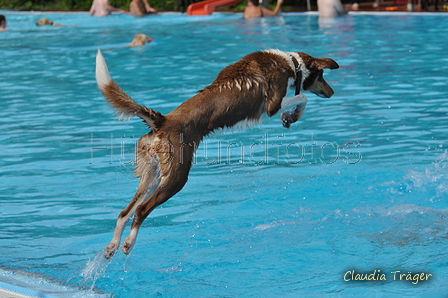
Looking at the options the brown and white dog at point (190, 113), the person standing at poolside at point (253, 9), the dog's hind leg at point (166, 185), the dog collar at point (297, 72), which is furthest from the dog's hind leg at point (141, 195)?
the person standing at poolside at point (253, 9)

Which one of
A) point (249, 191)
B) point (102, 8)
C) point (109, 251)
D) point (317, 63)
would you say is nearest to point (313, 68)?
point (317, 63)

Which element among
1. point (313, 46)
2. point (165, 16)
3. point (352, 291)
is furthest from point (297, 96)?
point (165, 16)

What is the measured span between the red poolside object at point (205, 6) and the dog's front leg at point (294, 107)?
17226mm

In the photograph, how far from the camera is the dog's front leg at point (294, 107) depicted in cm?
553

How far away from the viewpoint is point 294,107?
5742mm

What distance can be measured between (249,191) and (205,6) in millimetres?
17061

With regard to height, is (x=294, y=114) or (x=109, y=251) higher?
(x=294, y=114)

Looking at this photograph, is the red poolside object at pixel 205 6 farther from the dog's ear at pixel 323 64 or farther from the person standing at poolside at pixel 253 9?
the dog's ear at pixel 323 64

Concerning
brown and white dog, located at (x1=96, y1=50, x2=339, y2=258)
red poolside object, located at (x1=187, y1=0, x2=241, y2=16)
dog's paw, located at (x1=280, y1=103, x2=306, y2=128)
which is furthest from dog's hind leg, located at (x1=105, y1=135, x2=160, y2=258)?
red poolside object, located at (x1=187, y1=0, x2=241, y2=16)

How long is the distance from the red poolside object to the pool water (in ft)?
33.5

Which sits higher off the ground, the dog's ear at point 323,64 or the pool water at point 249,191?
the dog's ear at point 323,64

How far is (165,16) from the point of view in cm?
2331

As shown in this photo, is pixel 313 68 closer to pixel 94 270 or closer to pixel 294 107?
pixel 294 107

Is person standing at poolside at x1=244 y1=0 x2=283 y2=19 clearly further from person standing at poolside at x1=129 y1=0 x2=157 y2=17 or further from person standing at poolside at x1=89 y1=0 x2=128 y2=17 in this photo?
person standing at poolside at x1=89 y1=0 x2=128 y2=17
